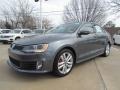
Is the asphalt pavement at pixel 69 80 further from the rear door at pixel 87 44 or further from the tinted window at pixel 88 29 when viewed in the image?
the tinted window at pixel 88 29

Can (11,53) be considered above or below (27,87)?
above

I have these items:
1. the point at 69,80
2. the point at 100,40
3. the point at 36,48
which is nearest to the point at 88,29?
the point at 100,40

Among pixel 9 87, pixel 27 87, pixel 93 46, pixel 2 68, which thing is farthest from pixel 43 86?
pixel 93 46

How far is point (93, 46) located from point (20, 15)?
3340 centimetres

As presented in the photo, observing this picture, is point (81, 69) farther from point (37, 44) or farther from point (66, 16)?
point (66, 16)

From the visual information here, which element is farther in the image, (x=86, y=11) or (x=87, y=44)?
(x=86, y=11)

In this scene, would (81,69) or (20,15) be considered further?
(20,15)

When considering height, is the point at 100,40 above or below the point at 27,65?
above

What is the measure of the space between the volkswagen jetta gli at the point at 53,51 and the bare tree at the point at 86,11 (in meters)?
25.7

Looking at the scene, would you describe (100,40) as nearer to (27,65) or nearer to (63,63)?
(63,63)

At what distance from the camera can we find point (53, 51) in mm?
4016

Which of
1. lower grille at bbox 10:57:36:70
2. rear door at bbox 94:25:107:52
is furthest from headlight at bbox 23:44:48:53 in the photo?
rear door at bbox 94:25:107:52

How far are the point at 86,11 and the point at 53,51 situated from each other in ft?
97.3

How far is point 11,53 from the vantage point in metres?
4.40
